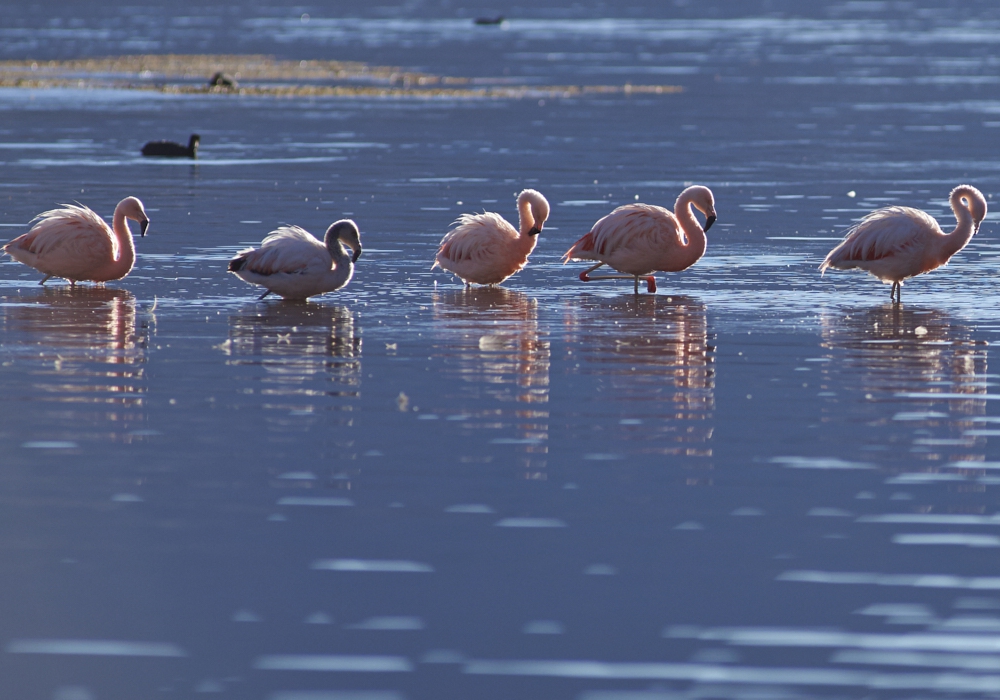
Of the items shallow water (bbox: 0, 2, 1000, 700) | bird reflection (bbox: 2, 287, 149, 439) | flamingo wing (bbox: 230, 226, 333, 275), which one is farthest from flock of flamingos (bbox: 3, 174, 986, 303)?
bird reflection (bbox: 2, 287, 149, 439)

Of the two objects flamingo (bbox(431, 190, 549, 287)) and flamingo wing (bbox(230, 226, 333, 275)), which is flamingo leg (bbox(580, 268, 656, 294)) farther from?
flamingo wing (bbox(230, 226, 333, 275))

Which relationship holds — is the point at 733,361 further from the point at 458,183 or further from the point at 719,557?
the point at 458,183

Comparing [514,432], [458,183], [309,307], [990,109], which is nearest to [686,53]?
[990,109]

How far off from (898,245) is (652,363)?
166 inches

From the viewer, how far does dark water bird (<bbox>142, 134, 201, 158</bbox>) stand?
31.6 m

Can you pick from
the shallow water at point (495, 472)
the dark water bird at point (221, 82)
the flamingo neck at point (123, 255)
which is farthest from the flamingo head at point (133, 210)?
the dark water bird at point (221, 82)

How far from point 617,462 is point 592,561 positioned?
5.99 ft

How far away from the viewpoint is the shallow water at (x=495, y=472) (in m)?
6.96

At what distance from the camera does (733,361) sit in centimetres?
1316

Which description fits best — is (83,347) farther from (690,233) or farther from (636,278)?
(690,233)

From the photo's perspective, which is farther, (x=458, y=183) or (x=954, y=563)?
(x=458, y=183)

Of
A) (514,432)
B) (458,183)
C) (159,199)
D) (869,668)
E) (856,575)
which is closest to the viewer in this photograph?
(869,668)

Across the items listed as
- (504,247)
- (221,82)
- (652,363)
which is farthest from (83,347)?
(221,82)

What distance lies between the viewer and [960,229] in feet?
53.6
